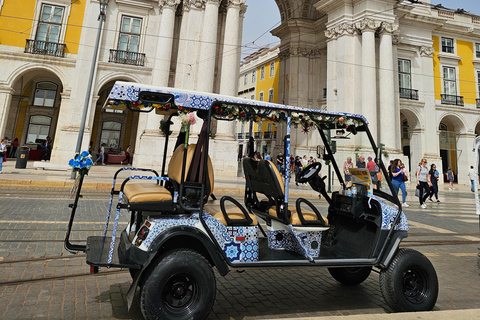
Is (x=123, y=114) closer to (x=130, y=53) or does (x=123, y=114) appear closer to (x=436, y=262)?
(x=130, y=53)

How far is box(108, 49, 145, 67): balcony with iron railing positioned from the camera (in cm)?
2019

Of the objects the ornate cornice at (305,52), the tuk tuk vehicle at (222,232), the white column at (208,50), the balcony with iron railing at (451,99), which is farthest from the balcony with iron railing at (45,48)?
the balcony with iron railing at (451,99)

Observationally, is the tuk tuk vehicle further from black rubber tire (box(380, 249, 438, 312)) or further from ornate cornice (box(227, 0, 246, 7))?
ornate cornice (box(227, 0, 246, 7))

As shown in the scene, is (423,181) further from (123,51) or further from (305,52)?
(305,52)

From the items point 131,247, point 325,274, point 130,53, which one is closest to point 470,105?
point 130,53

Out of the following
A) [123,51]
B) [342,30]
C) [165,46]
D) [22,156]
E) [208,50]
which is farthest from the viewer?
[342,30]

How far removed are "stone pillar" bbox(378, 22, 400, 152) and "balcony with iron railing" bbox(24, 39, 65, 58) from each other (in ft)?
75.7

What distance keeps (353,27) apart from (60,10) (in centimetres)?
2132

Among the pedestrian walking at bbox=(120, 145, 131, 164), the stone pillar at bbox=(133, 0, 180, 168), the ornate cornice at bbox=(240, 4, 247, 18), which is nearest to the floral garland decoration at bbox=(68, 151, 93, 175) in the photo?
the stone pillar at bbox=(133, 0, 180, 168)

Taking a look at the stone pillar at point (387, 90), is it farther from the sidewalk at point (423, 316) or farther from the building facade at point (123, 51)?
the sidewalk at point (423, 316)

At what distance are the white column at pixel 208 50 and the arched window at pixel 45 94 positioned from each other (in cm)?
1406

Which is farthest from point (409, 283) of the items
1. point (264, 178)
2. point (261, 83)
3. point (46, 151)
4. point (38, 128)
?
point (261, 83)

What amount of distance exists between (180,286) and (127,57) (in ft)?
68.2

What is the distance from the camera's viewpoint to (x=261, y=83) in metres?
43.7
